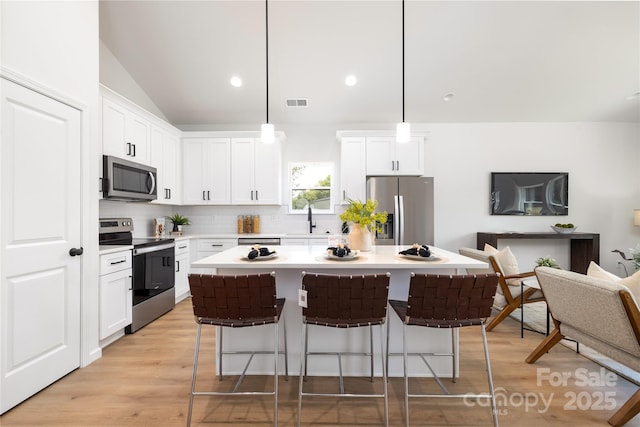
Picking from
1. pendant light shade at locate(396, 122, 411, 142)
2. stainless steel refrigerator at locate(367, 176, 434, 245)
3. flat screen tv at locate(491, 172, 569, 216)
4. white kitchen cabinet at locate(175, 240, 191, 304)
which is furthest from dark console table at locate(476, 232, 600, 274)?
white kitchen cabinet at locate(175, 240, 191, 304)

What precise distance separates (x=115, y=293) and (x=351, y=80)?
12.4 feet

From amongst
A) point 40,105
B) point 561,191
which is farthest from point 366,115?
point 40,105

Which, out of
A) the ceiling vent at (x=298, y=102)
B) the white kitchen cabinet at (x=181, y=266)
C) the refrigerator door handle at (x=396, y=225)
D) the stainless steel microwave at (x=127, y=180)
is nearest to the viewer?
the stainless steel microwave at (x=127, y=180)

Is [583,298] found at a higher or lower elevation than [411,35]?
lower

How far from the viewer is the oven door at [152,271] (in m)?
3.11

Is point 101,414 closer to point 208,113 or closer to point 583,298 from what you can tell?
point 583,298

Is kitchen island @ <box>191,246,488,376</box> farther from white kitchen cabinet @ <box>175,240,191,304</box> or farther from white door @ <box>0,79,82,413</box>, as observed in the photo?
white kitchen cabinet @ <box>175,240,191,304</box>

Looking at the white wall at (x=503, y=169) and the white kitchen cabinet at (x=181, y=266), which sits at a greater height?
the white wall at (x=503, y=169)

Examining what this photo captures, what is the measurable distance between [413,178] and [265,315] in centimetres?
335

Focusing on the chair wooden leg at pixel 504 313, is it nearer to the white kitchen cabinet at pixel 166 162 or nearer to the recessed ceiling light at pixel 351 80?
the recessed ceiling light at pixel 351 80

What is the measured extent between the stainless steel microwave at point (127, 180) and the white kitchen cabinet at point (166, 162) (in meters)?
0.35

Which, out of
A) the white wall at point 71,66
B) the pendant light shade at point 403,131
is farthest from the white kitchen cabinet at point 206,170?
the pendant light shade at point 403,131

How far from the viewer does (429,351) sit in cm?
222

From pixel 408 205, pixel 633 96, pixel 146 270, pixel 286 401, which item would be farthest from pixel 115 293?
pixel 633 96
